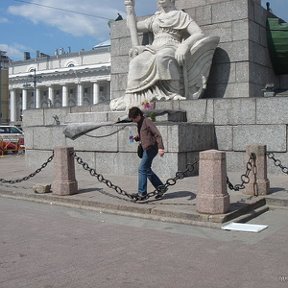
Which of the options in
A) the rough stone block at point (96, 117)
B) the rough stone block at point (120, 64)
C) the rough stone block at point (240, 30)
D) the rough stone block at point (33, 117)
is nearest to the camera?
the rough stone block at point (96, 117)

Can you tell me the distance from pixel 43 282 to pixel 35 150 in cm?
913

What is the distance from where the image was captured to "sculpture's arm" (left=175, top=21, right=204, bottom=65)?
42.1 ft

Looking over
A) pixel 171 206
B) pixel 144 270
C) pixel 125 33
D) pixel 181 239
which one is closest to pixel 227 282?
pixel 144 270

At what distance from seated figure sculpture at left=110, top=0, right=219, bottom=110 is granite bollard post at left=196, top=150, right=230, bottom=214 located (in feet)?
19.5

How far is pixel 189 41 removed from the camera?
1304cm

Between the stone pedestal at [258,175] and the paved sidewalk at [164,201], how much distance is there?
18 cm

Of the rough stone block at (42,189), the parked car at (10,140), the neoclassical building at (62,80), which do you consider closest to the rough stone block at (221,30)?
the rough stone block at (42,189)

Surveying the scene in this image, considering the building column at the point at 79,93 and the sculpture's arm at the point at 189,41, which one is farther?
the building column at the point at 79,93

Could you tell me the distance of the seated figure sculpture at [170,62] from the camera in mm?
12875

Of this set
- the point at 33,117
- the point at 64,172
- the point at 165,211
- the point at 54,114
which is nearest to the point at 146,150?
the point at 165,211

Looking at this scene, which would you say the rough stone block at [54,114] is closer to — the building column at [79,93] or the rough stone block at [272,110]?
the rough stone block at [272,110]

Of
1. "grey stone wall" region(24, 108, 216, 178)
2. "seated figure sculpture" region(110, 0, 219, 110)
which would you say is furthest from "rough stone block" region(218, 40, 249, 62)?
"grey stone wall" region(24, 108, 216, 178)

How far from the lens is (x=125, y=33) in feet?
52.2

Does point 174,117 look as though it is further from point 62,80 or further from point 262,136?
point 62,80
